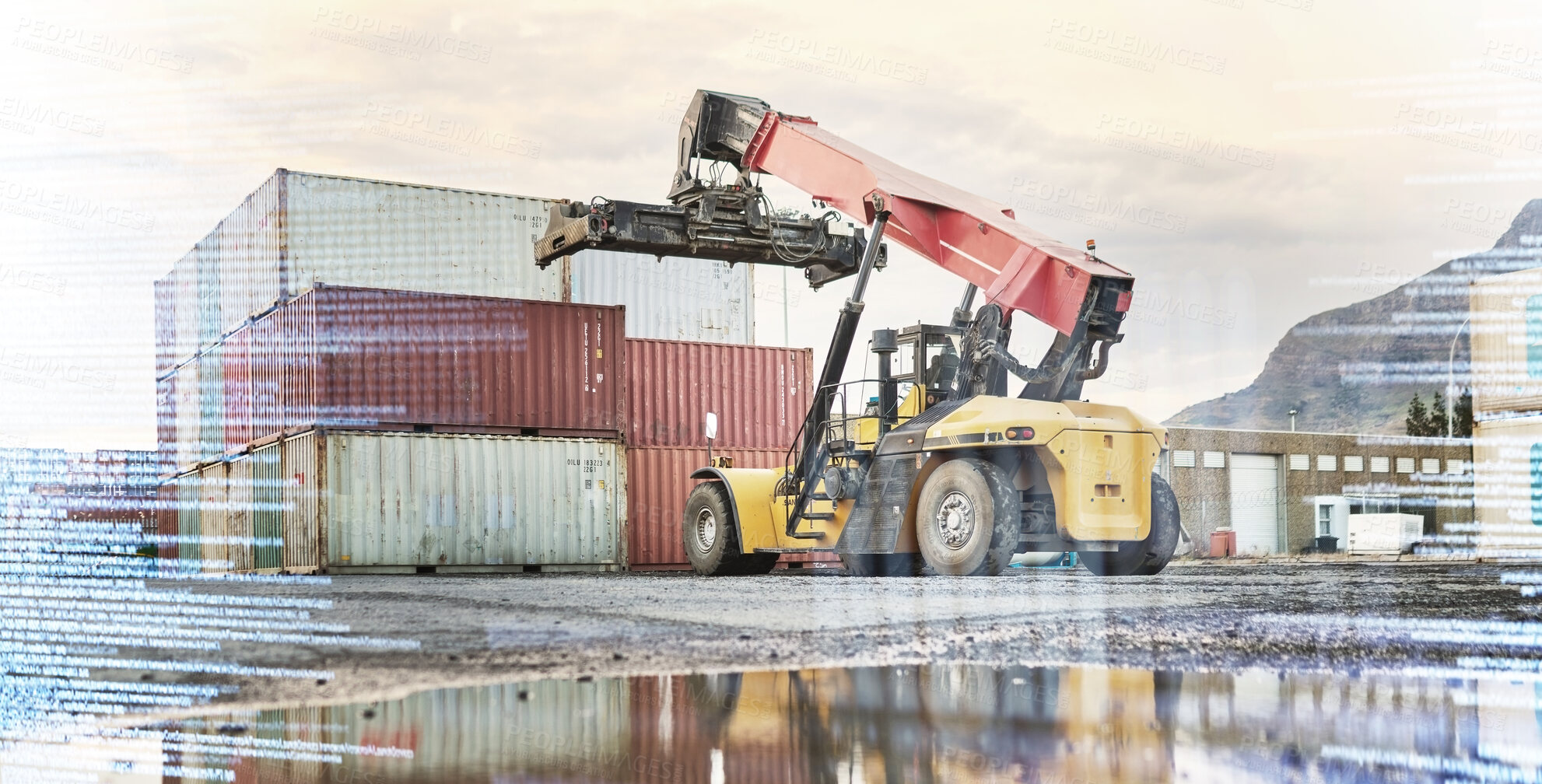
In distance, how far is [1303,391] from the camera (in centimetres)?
9400

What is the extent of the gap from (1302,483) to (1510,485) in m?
24.5

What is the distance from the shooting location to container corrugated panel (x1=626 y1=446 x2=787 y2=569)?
900 inches

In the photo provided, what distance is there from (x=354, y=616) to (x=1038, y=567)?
16.8 meters

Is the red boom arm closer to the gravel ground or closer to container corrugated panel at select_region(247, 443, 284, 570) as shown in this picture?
the gravel ground

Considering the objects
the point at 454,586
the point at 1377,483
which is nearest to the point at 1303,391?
the point at 1377,483

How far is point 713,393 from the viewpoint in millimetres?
24125

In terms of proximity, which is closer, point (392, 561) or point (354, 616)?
point (354, 616)

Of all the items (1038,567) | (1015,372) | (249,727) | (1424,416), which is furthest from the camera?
(1424,416)

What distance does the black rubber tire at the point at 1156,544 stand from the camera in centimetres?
1323

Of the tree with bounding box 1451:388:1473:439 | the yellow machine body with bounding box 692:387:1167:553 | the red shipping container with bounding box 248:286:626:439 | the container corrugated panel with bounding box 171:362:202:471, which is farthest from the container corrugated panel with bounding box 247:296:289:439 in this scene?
the tree with bounding box 1451:388:1473:439

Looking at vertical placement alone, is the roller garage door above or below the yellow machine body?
below

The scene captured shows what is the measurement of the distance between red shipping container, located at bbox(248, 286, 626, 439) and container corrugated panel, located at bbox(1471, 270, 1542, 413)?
56.7 feet

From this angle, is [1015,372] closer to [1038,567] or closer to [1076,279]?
[1076,279]

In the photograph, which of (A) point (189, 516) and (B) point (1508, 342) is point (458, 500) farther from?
(B) point (1508, 342)
